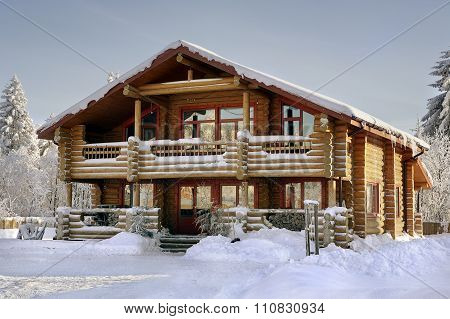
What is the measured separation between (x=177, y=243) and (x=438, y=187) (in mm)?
22494

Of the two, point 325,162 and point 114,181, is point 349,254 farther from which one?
point 114,181

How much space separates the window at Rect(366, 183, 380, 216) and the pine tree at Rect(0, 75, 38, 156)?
4130cm

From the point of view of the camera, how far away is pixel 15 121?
183 ft

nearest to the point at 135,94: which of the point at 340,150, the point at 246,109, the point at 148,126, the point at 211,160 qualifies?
the point at 148,126

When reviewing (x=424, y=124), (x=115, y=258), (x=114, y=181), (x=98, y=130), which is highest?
(x=424, y=124)

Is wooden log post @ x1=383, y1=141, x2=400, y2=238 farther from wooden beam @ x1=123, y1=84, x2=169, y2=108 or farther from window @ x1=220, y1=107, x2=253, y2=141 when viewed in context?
wooden beam @ x1=123, y1=84, x2=169, y2=108

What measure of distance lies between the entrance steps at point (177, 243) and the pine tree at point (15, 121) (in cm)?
3894

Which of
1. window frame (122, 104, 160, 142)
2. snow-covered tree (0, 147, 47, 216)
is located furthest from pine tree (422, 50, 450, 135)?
snow-covered tree (0, 147, 47, 216)

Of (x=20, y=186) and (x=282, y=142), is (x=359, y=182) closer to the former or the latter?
(x=282, y=142)

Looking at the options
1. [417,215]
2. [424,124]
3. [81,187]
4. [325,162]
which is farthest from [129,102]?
[424,124]

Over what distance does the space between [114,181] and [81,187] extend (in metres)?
22.1

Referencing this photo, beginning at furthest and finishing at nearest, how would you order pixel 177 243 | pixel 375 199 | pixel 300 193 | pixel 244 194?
pixel 375 199 → pixel 300 193 → pixel 177 243 → pixel 244 194

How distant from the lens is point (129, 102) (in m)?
21.9

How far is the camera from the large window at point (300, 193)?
20.3 meters
